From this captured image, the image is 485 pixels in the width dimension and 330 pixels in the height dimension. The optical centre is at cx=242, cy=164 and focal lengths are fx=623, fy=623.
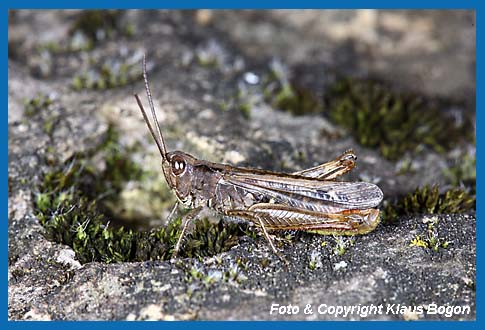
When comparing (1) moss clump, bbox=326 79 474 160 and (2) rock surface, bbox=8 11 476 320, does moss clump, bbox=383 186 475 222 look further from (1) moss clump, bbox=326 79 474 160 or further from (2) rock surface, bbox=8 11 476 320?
(1) moss clump, bbox=326 79 474 160

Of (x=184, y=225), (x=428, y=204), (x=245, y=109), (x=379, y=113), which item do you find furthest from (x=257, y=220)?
(x=379, y=113)

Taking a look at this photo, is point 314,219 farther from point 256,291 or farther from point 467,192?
point 467,192

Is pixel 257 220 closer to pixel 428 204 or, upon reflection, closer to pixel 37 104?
pixel 428 204

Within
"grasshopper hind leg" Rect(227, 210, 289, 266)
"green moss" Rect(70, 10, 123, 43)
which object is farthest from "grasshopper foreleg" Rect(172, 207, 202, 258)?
"green moss" Rect(70, 10, 123, 43)

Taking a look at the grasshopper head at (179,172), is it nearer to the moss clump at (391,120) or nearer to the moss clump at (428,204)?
the moss clump at (428,204)

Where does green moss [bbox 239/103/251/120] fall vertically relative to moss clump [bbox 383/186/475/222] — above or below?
above

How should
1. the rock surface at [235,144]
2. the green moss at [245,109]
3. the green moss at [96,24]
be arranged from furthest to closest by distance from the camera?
the green moss at [96,24], the green moss at [245,109], the rock surface at [235,144]

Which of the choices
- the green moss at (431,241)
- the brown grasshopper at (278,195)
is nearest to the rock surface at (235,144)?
the green moss at (431,241)
